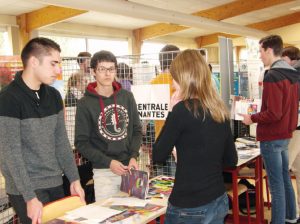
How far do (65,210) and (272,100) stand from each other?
1763 mm

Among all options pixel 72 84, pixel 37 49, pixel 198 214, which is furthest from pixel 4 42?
pixel 198 214

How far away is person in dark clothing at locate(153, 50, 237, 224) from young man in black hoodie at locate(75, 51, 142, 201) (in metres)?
0.66

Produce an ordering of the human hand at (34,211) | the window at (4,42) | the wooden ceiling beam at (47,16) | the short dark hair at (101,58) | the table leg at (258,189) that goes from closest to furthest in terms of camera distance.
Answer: the human hand at (34,211) < the short dark hair at (101,58) < the table leg at (258,189) < the wooden ceiling beam at (47,16) < the window at (4,42)

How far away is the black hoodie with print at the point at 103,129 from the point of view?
7.04 ft

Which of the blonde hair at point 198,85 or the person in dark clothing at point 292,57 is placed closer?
the blonde hair at point 198,85

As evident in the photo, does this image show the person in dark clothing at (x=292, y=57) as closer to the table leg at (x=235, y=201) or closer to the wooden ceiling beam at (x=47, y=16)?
the table leg at (x=235, y=201)

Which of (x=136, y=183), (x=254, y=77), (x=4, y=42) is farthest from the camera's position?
(x=4, y=42)

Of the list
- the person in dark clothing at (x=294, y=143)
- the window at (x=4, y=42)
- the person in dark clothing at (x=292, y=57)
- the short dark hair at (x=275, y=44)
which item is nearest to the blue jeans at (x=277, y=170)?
the person in dark clothing at (x=294, y=143)

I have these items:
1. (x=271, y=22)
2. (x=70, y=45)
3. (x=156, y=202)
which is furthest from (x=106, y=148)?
(x=271, y=22)

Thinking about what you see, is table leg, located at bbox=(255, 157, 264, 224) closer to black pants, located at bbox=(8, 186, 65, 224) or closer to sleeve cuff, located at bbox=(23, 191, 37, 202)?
black pants, located at bbox=(8, 186, 65, 224)

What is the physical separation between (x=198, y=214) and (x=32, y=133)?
818 millimetres

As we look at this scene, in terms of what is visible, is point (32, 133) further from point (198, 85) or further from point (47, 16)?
point (47, 16)

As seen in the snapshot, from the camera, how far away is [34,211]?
159 centimetres

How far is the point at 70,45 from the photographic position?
841cm
